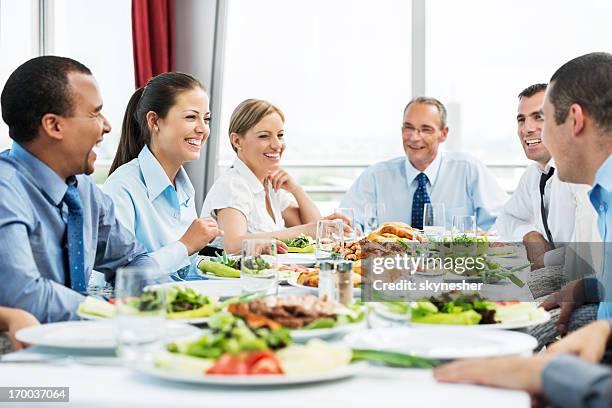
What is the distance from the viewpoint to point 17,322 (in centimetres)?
186

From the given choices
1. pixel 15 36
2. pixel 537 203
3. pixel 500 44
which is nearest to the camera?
pixel 537 203

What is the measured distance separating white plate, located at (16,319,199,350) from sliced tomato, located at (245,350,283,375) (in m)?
0.23

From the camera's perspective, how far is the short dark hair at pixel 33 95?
A: 2262 millimetres

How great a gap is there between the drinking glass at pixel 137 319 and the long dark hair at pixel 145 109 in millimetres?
2272

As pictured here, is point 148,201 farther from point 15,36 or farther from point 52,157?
point 15,36

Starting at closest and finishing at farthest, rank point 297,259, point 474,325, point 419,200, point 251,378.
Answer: point 251,378, point 474,325, point 297,259, point 419,200

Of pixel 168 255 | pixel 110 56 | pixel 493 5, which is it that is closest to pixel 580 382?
pixel 168 255

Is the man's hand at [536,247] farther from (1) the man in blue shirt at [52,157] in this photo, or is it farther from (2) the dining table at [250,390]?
(2) the dining table at [250,390]

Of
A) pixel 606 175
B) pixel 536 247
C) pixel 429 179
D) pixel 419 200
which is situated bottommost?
pixel 536 247

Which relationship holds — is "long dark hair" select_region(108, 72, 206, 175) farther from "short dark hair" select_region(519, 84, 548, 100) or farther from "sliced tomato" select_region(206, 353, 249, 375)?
"sliced tomato" select_region(206, 353, 249, 375)

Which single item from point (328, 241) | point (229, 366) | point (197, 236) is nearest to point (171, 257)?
point (197, 236)

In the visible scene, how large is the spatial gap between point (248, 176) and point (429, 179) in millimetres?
1514

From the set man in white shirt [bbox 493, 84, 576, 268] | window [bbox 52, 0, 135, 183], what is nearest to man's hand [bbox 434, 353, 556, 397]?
man in white shirt [bbox 493, 84, 576, 268]

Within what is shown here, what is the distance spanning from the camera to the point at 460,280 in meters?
2.60
